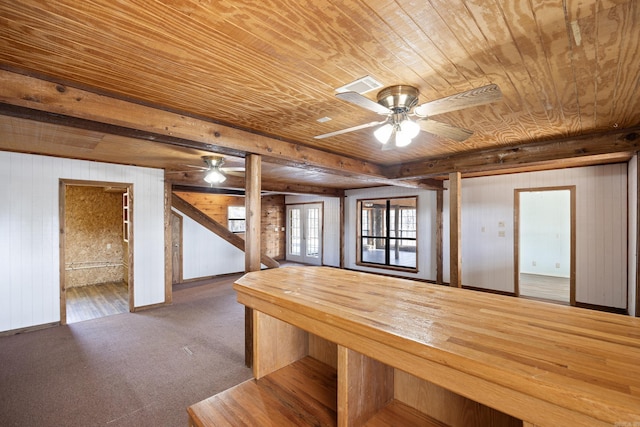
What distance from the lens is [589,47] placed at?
1527 millimetres

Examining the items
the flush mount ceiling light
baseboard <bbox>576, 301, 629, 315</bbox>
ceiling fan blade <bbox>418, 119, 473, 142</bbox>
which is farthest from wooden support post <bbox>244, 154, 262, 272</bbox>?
baseboard <bbox>576, 301, 629, 315</bbox>

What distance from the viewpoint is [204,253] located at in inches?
296

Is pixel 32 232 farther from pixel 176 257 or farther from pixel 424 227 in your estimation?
pixel 424 227

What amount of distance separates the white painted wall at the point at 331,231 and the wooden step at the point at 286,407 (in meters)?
7.36

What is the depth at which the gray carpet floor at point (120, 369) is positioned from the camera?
91.1 inches

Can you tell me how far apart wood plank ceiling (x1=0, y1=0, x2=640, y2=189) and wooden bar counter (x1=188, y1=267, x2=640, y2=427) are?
1.25 m

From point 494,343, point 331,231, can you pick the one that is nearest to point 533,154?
point 494,343

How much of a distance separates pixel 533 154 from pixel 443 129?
6.53 ft

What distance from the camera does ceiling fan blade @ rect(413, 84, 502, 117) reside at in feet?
5.21

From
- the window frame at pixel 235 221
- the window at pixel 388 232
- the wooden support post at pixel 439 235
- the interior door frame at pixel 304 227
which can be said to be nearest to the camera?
the wooden support post at pixel 439 235

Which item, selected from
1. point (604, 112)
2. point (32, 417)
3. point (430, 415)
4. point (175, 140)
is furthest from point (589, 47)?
point (32, 417)

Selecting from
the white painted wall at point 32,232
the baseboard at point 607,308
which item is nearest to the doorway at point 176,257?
the white painted wall at point 32,232

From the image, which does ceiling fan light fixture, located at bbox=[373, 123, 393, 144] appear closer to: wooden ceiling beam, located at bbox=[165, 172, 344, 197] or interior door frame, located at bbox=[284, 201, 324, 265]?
wooden ceiling beam, located at bbox=[165, 172, 344, 197]

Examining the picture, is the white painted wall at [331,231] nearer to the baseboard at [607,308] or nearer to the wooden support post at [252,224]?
the baseboard at [607,308]
